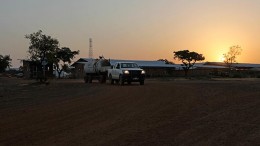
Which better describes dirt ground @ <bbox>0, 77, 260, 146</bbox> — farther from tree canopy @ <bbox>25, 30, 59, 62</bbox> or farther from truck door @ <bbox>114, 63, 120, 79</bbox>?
tree canopy @ <bbox>25, 30, 59, 62</bbox>

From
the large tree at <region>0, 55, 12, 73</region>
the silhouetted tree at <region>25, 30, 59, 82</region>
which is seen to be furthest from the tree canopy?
the large tree at <region>0, 55, 12, 73</region>

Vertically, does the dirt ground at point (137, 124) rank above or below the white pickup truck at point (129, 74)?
below

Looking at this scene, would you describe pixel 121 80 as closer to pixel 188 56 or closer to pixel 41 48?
pixel 41 48

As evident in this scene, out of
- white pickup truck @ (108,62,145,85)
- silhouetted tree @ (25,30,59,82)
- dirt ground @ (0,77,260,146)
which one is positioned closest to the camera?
dirt ground @ (0,77,260,146)

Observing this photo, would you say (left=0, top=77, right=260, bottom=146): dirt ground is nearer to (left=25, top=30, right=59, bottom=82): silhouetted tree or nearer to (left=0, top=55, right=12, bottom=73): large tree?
(left=25, top=30, right=59, bottom=82): silhouetted tree

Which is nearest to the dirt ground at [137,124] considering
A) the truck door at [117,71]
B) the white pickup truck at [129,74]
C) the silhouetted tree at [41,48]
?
the white pickup truck at [129,74]

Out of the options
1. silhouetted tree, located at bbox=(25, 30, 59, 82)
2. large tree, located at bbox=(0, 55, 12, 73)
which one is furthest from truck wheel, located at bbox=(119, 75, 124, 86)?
large tree, located at bbox=(0, 55, 12, 73)

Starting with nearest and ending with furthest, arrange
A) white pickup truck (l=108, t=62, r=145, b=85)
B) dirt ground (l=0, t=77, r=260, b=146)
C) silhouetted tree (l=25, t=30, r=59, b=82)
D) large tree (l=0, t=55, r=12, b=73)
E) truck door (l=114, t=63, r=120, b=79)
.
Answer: dirt ground (l=0, t=77, r=260, b=146)
white pickup truck (l=108, t=62, r=145, b=85)
truck door (l=114, t=63, r=120, b=79)
silhouetted tree (l=25, t=30, r=59, b=82)
large tree (l=0, t=55, r=12, b=73)

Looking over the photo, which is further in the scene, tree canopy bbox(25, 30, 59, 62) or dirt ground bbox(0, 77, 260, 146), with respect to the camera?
tree canopy bbox(25, 30, 59, 62)

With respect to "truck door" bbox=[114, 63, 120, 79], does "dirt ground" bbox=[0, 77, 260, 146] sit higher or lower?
lower

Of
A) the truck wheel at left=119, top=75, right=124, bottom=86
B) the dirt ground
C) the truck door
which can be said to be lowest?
the dirt ground

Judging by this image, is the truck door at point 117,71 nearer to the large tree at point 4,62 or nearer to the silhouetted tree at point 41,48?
the silhouetted tree at point 41,48

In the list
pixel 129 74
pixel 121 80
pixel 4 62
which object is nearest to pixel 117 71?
pixel 121 80

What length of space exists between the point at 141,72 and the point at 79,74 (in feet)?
215
